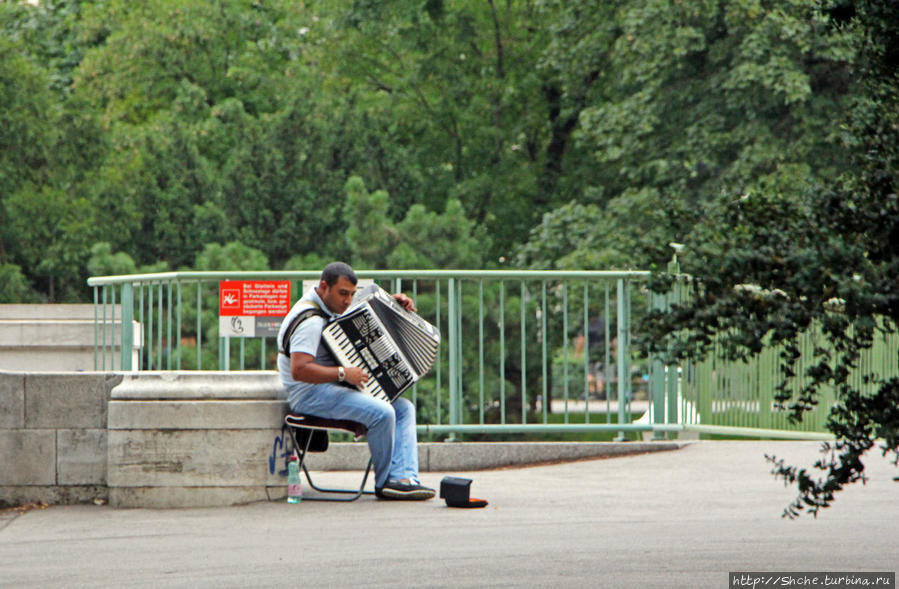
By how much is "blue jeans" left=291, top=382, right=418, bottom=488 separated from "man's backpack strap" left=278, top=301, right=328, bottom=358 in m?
0.28

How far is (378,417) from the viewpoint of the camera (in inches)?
315

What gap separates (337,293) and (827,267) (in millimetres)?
4072

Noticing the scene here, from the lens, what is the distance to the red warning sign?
1039 centimetres

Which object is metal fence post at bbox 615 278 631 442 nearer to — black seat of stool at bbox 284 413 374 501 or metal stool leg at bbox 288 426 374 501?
metal stool leg at bbox 288 426 374 501

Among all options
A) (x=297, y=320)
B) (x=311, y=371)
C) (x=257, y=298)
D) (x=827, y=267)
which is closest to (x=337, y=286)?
(x=297, y=320)

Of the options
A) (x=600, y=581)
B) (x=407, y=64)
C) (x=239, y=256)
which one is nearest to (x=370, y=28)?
(x=407, y=64)

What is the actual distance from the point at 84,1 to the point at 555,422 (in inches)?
1162

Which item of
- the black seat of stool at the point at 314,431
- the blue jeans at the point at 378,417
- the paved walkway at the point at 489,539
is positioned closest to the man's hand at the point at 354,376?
the blue jeans at the point at 378,417

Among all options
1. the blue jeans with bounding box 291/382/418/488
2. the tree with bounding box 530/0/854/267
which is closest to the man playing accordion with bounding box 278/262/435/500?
the blue jeans with bounding box 291/382/418/488

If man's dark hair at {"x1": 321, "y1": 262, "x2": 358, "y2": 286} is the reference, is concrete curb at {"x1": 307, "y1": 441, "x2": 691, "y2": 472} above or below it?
below

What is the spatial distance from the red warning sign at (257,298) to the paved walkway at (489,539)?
7.27ft

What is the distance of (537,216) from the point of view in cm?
2952

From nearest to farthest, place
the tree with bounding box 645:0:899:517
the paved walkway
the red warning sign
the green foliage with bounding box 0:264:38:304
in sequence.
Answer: the tree with bounding box 645:0:899:517
the paved walkway
the red warning sign
the green foliage with bounding box 0:264:38:304

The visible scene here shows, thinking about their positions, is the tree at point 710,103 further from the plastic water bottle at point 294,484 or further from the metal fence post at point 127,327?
the plastic water bottle at point 294,484
